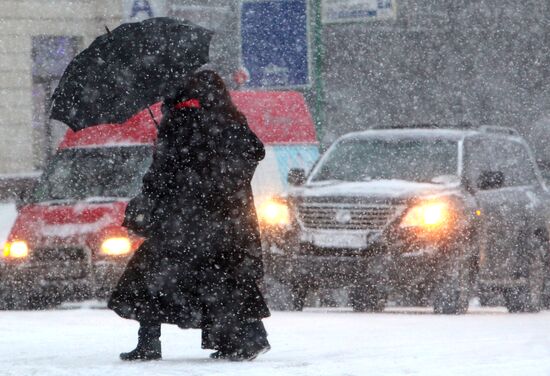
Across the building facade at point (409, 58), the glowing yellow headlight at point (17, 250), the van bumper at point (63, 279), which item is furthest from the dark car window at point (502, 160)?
the building facade at point (409, 58)

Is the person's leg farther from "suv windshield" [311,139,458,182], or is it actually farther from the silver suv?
"suv windshield" [311,139,458,182]

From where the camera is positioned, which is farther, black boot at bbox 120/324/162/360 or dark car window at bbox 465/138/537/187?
dark car window at bbox 465/138/537/187

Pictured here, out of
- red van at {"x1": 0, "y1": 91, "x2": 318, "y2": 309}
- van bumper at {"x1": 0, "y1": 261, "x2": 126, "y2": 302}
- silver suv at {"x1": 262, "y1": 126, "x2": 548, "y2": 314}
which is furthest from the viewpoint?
red van at {"x1": 0, "y1": 91, "x2": 318, "y2": 309}

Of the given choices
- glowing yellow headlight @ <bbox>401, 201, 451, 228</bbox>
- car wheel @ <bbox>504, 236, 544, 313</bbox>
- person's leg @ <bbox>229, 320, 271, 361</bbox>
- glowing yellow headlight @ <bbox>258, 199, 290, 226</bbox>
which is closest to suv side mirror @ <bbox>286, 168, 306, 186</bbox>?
glowing yellow headlight @ <bbox>258, 199, 290, 226</bbox>

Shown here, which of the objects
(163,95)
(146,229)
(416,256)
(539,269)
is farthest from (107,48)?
(539,269)

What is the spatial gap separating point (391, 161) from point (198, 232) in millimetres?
5988

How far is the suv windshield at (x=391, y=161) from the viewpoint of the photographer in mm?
15203

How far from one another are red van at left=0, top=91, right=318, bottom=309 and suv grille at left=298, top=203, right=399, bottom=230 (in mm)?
647

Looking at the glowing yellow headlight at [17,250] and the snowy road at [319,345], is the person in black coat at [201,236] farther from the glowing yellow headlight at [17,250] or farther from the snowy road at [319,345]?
the glowing yellow headlight at [17,250]

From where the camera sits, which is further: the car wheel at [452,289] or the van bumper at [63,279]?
the van bumper at [63,279]

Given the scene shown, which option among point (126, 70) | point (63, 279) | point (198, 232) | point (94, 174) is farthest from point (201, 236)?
point (94, 174)

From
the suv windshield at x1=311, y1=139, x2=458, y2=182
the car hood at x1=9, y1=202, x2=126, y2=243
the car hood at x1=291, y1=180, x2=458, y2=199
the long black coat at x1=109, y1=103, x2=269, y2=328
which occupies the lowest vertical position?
the car hood at x1=9, y1=202, x2=126, y2=243

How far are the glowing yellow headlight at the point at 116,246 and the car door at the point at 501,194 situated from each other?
2.94m

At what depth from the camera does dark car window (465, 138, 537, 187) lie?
1548cm
